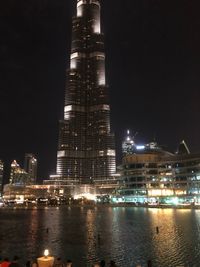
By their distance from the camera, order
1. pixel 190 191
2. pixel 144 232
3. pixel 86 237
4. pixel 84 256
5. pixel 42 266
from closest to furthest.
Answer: pixel 42 266 < pixel 84 256 < pixel 86 237 < pixel 144 232 < pixel 190 191

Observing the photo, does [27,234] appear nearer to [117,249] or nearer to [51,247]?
[51,247]

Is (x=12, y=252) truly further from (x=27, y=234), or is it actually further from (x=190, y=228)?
(x=190, y=228)

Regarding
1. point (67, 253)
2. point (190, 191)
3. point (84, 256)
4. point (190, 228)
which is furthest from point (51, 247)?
point (190, 191)

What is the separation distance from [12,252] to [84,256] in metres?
11.3

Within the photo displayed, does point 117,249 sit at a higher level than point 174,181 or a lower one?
lower

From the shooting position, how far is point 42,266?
90.3 ft

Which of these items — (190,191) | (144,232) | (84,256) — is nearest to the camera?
(84,256)

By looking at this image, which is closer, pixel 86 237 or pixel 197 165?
pixel 86 237

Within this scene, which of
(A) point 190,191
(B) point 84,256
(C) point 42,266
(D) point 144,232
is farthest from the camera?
(A) point 190,191

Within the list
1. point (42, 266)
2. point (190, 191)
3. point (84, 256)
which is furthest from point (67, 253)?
point (190, 191)

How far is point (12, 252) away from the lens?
43844 mm

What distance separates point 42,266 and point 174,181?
591ft

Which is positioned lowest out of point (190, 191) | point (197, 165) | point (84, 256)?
point (84, 256)

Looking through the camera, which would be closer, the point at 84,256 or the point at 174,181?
the point at 84,256
